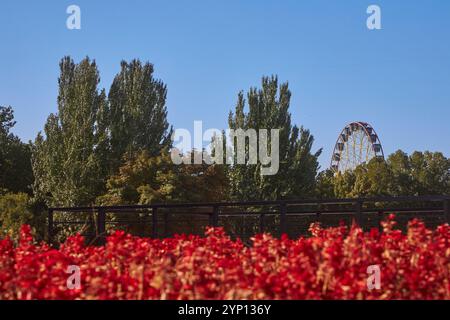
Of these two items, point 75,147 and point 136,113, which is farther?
point 136,113

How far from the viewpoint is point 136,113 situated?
1511 inches

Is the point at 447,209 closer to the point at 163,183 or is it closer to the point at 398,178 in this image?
the point at 163,183

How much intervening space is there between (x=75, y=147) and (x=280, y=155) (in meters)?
11.1

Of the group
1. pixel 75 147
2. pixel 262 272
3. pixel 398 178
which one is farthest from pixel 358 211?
pixel 398 178

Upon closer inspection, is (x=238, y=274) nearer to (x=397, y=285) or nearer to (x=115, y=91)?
(x=397, y=285)

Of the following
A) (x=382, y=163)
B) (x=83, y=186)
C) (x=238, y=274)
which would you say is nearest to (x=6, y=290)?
(x=238, y=274)

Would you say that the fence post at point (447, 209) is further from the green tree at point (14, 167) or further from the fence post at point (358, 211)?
the green tree at point (14, 167)

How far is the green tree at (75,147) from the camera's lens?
3575 cm

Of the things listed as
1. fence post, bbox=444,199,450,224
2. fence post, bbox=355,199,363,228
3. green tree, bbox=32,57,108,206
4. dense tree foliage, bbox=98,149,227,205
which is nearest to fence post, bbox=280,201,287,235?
fence post, bbox=355,199,363,228

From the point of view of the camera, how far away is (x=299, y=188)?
40.1 m

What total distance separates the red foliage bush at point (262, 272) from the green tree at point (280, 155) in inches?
1319

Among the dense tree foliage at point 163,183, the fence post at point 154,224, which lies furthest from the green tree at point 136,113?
the fence post at point 154,224

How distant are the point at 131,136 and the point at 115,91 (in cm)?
298

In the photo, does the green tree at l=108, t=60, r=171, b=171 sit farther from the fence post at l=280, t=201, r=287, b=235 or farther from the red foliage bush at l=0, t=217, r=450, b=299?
Answer: the red foliage bush at l=0, t=217, r=450, b=299
